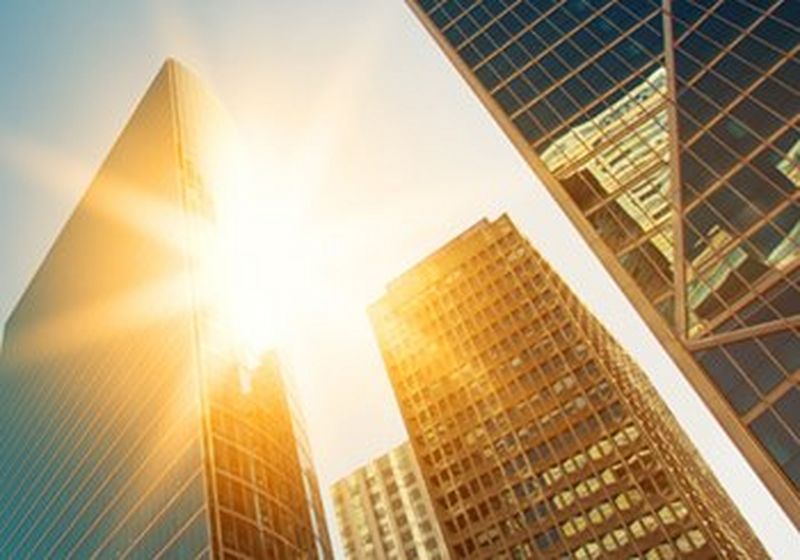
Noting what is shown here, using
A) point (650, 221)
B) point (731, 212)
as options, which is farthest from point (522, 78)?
point (731, 212)

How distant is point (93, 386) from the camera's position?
8931 centimetres

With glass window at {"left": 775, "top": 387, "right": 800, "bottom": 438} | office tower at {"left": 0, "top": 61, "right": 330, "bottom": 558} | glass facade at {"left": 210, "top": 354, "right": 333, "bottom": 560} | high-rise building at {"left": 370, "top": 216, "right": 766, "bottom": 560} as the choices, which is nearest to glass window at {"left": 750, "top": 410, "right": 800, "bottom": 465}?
glass window at {"left": 775, "top": 387, "right": 800, "bottom": 438}

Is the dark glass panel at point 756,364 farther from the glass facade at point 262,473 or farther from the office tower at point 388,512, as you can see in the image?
the office tower at point 388,512

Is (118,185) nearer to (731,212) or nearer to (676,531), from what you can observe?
(676,531)

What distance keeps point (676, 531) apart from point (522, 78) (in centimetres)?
4747

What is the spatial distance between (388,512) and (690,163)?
108460 mm

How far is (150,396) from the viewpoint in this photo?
72.2 m

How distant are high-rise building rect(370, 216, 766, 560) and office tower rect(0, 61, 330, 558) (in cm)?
2551

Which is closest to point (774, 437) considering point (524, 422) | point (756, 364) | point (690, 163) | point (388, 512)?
point (756, 364)

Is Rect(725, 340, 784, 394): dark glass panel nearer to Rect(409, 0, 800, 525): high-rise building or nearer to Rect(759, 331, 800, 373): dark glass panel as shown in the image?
Rect(409, 0, 800, 525): high-rise building

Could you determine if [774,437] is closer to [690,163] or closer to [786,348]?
[786,348]

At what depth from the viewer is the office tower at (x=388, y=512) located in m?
128

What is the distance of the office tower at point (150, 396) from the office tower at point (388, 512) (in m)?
57.9

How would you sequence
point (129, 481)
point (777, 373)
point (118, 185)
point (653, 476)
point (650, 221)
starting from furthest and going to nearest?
point (118, 185)
point (653, 476)
point (129, 481)
point (650, 221)
point (777, 373)
